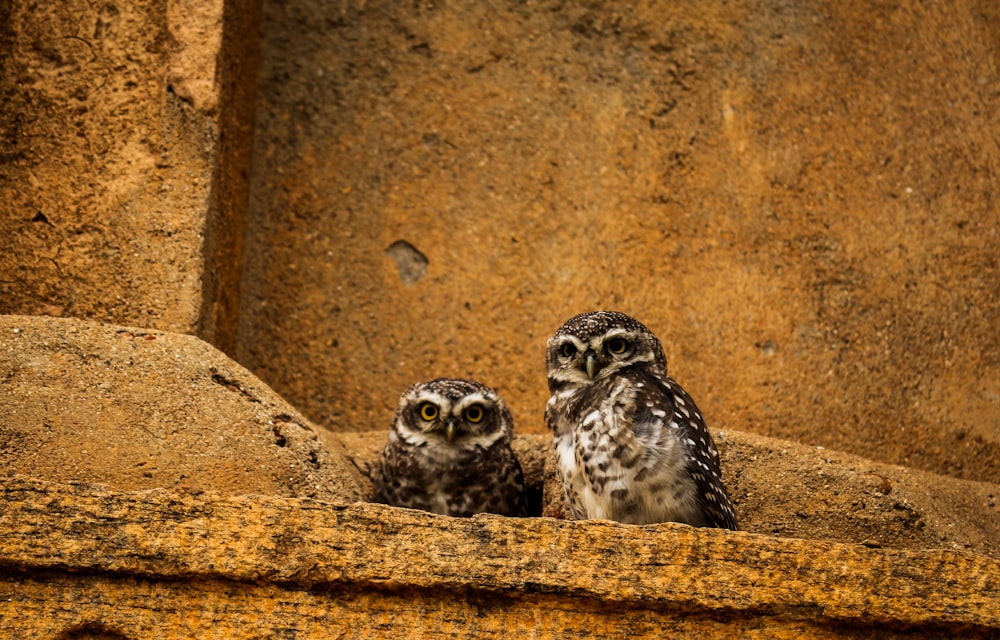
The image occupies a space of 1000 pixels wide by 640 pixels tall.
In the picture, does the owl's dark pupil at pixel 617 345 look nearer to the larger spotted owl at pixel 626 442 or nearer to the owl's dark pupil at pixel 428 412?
the larger spotted owl at pixel 626 442

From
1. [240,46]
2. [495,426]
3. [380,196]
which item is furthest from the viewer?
[380,196]

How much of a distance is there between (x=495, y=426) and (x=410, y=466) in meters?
0.27

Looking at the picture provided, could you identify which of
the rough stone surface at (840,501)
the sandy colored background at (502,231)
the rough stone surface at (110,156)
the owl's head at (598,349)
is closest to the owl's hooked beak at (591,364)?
the owl's head at (598,349)

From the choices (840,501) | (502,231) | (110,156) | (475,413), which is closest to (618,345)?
(475,413)

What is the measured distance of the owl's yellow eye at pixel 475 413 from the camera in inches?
148

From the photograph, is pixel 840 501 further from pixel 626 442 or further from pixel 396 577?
pixel 396 577

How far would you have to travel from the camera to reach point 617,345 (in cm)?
346

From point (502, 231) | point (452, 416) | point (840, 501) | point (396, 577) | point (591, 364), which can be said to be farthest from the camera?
point (502, 231)

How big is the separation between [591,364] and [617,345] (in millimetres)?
106

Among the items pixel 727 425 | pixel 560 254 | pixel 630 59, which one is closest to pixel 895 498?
pixel 727 425

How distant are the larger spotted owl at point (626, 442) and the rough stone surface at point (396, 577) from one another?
385mm

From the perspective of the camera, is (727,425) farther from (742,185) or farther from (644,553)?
(644,553)

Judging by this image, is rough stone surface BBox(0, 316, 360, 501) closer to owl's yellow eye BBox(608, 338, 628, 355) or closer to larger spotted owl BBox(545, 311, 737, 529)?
larger spotted owl BBox(545, 311, 737, 529)

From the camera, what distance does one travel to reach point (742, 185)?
14.9 ft
